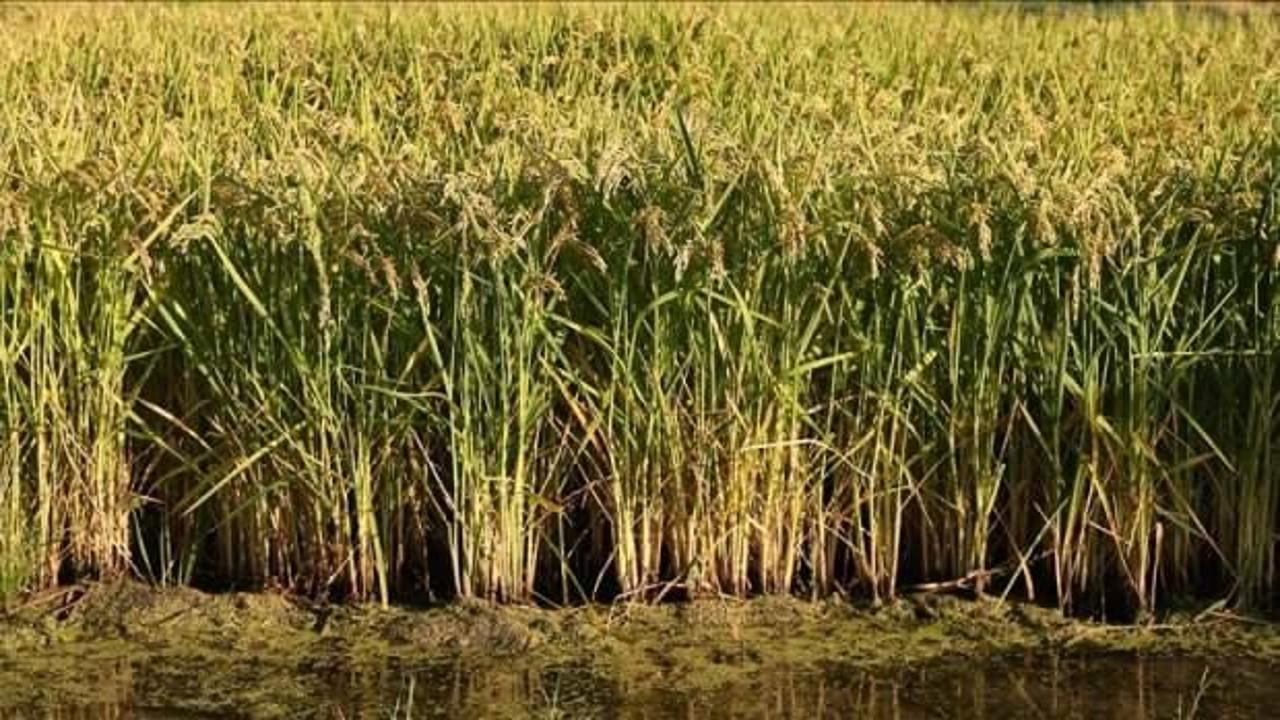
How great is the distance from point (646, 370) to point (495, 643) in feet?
1.90

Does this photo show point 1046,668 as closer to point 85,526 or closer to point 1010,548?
point 1010,548

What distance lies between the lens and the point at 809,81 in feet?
19.0

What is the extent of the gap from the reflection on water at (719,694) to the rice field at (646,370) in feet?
0.97

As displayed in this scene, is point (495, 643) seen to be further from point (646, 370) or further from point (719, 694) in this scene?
point (646, 370)

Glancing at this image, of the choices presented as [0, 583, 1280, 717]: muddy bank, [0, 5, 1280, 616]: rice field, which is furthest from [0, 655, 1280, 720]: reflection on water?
[0, 5, 1280, 616]: rice field

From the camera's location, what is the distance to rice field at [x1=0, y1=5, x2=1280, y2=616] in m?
3.91

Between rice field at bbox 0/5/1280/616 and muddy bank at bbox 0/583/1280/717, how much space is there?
9 centimetres

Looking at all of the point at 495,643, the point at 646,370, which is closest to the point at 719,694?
the point at 495,643

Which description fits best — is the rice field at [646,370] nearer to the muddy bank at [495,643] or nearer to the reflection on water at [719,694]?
the muddy bank at [495,643]

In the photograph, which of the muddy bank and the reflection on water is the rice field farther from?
the reflection on water

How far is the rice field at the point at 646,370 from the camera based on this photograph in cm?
391

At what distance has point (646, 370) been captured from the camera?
13.0ft

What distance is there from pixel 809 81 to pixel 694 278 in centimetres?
201

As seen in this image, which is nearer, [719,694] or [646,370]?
[719,694]
